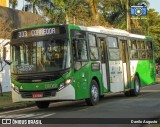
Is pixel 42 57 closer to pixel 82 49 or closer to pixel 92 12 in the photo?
pixel 82 49

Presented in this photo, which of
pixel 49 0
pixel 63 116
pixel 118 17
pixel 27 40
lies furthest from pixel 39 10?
pixel 63 116

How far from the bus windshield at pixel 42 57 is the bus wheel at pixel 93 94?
205 cm

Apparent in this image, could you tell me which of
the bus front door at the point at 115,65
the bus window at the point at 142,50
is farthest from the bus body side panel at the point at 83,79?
the bus window at the point at 142,50

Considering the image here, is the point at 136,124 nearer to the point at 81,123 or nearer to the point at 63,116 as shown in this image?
the point at 81,123

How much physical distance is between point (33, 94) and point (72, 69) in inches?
65.6

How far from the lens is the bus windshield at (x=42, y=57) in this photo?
53.0 feet

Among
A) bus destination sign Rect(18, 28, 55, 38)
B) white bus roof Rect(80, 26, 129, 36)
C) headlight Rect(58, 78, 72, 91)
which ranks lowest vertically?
headlight Rect(58, 78, 72, 91)

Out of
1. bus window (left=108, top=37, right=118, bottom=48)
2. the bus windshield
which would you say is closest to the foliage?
bus window (left=108, top=37, right=118, bottom=48)

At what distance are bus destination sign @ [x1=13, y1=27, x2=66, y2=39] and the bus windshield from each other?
0.31 meters

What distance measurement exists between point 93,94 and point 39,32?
3.30m

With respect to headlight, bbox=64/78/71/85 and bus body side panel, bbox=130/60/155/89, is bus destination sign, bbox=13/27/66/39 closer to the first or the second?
headlight, bbox=64/78/71/85

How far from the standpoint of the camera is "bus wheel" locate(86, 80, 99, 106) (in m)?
17.7

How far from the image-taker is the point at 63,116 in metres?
14.4

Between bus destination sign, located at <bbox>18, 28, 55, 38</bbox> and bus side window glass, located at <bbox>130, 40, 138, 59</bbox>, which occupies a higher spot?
bus destination sign, located at <bbox>18, 28, 55, 38</bbox>
